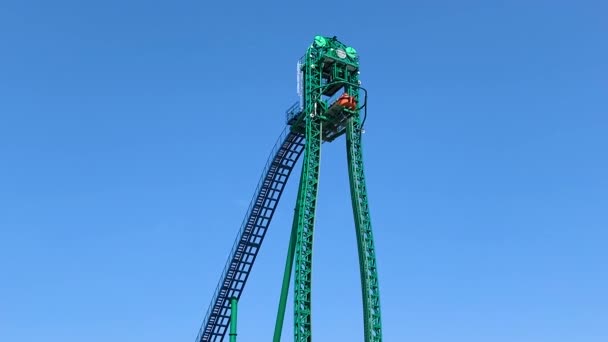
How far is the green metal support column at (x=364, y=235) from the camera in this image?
4216 centimetres

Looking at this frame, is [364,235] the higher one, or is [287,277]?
[364,235]

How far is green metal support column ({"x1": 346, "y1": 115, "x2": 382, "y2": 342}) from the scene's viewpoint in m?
42.2

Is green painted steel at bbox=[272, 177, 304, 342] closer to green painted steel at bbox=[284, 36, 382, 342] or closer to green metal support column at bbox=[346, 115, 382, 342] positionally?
green painted steel at bbox=[284, 36, 382, 342]

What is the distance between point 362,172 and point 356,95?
515cm

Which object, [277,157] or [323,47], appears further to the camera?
[277,157]

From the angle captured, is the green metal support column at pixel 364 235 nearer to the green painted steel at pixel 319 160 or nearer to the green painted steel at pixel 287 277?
the green painted steel at pixel 319 160

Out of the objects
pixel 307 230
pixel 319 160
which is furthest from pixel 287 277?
pixel 319 160

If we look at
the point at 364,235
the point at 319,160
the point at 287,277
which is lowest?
the point at 287,277

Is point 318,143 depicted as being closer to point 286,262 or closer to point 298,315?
point 286,262

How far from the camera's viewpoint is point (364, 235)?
143 ft

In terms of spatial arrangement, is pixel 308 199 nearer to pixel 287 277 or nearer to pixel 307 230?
pixel 307 230

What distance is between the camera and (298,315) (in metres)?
40.7

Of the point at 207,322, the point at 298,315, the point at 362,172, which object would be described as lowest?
the point at 298,315

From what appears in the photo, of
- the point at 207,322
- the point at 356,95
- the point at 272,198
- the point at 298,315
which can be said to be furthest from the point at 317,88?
the point at 207,322
